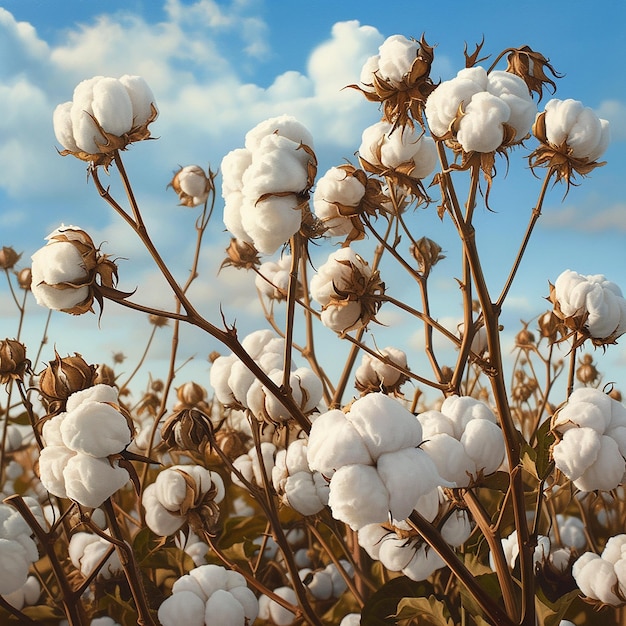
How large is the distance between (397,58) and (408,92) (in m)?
0.03

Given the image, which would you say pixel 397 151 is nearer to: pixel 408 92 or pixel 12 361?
pixel 408 92

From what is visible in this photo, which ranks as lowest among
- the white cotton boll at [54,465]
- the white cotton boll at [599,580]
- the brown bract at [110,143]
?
the white cotton boll at [599,580]

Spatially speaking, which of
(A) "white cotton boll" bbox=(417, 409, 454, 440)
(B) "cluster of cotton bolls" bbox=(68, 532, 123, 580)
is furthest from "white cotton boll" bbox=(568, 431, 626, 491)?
(B) "cluster of cotton bolls" bbox=(68, 532, 123, 580)

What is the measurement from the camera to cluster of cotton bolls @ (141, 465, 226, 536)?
2.66ft

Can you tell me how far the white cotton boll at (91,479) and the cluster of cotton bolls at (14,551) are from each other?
0.24 metres

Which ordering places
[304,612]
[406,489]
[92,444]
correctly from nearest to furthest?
[406,489]
[92,444]
[304,612]

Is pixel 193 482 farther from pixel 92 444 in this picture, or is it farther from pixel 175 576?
pixel 175 576

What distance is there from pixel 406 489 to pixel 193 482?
1.39 ft

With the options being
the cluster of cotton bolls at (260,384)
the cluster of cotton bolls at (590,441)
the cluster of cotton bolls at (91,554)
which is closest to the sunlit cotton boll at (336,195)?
the cluster of cotton bolls at (260,384)

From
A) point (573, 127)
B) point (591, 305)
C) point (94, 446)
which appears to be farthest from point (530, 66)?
point (94, 446)

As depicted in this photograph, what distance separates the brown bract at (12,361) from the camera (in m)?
0.80

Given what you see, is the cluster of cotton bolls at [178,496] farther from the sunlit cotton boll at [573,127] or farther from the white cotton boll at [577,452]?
the sunlit cotton boll at [573,127]

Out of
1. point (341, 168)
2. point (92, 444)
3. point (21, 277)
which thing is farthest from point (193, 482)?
point (21, 277)

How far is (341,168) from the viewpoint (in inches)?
27.7
